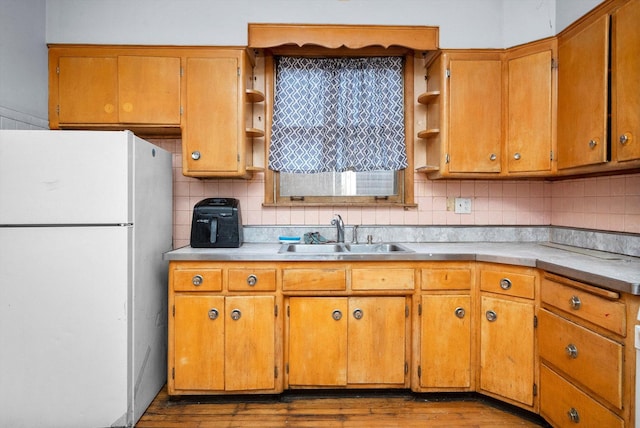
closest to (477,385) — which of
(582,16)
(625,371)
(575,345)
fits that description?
(575,345)

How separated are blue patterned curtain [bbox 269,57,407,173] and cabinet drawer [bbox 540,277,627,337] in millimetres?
1269

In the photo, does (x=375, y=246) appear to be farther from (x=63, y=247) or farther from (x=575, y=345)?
(x=63, y=247)

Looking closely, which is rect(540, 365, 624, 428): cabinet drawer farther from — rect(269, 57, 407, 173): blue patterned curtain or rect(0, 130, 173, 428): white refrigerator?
rect(0, 130, 173, 428): white refrigerator

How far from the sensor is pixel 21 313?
6.17 ft

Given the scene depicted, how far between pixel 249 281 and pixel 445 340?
118cm

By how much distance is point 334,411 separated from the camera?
2168 mm

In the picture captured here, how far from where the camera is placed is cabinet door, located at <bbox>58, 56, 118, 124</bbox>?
2469 millimetres

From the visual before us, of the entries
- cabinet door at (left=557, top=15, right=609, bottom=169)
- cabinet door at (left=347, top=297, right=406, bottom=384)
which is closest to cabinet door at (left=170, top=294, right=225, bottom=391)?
cabinet door at (left=347, top=297, right=406, bottom=384)

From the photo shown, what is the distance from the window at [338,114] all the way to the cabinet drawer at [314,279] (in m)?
0.72

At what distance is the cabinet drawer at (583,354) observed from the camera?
60.2 inches

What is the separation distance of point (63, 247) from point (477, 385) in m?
2.33

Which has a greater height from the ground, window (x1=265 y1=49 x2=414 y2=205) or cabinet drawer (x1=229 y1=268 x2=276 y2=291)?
window (x1=265 y1=49 x2=414 y2=205)

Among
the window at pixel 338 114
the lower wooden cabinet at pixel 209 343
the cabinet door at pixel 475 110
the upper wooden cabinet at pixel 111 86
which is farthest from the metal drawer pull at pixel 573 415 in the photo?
the upper wooden cabinet at pixel 111 86

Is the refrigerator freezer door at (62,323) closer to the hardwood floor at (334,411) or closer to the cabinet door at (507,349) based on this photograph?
the hardwood floor at (334,411)
